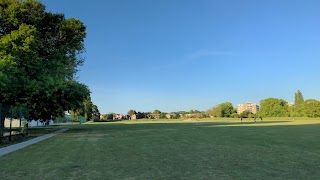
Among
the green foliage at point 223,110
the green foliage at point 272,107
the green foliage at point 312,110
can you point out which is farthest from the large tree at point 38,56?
the green foliage at point 272,107

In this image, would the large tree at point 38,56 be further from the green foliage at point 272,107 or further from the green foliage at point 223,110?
the green foliage at point 272,107

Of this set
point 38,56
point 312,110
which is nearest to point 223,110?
point 312,110

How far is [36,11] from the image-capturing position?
102 ft

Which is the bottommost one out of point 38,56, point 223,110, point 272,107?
point 223,110

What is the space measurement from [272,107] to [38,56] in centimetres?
15528

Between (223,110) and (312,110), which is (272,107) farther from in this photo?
(312,110)

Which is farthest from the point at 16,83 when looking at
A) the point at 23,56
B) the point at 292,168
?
the point at 292,168

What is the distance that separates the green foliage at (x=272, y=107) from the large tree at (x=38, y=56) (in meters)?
145

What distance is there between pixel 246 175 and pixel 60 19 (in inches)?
1204

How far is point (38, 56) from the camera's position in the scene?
107 feet

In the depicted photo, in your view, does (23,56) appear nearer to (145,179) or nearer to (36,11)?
(36,11)

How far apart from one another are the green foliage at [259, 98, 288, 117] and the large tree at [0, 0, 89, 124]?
476 ft

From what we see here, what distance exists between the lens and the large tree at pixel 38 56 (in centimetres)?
2680

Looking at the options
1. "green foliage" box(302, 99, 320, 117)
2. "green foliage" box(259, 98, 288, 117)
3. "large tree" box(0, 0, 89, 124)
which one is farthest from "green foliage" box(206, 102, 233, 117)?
"large tree" box(0, 0, 89, 124)
